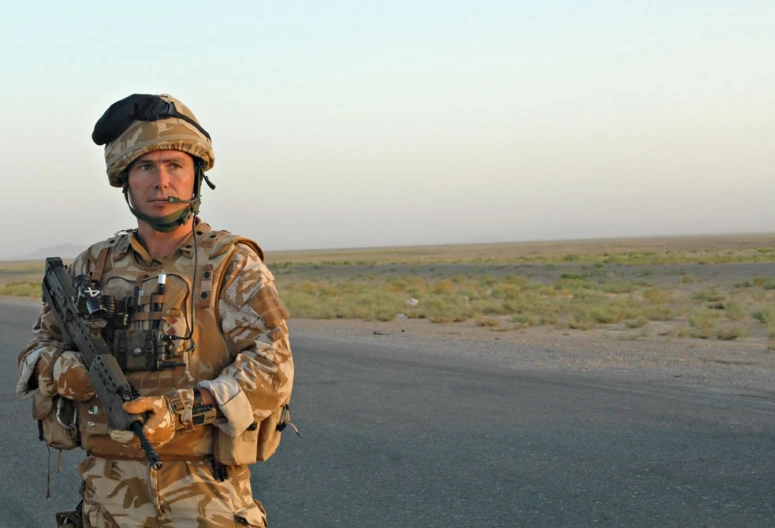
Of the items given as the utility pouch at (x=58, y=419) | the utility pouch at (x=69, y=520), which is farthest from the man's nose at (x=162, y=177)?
the utility pouch at (x=69, y=520)

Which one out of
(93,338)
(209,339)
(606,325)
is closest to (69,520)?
(93,338)

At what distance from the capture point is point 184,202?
2.39m

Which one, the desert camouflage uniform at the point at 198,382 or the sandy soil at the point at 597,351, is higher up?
the desert camouflage uniform at the point at 198,382

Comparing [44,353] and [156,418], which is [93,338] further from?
[156,418]

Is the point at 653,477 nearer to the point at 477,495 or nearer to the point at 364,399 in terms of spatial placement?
the point at 477,495

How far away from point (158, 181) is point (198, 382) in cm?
61

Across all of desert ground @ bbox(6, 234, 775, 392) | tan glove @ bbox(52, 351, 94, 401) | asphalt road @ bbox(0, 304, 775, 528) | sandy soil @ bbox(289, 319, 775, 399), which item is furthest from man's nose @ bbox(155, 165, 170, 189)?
desert ground @ bbox(6, 234, 775, 392)

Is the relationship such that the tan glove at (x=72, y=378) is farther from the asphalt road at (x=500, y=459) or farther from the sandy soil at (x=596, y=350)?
the sandy soil at (x=596, y=350)

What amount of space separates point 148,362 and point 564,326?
632 inches

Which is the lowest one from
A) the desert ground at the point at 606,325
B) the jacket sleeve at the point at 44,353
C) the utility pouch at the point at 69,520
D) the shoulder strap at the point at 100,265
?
the desert ground at the point at 606,325

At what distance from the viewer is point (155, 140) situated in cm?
236

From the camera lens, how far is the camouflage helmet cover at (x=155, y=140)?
7.75 ft

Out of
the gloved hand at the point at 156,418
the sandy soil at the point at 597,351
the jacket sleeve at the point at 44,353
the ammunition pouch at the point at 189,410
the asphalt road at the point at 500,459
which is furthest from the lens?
the sandy soil at the point at 597,351

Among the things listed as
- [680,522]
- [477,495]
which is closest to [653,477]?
[680,522]
